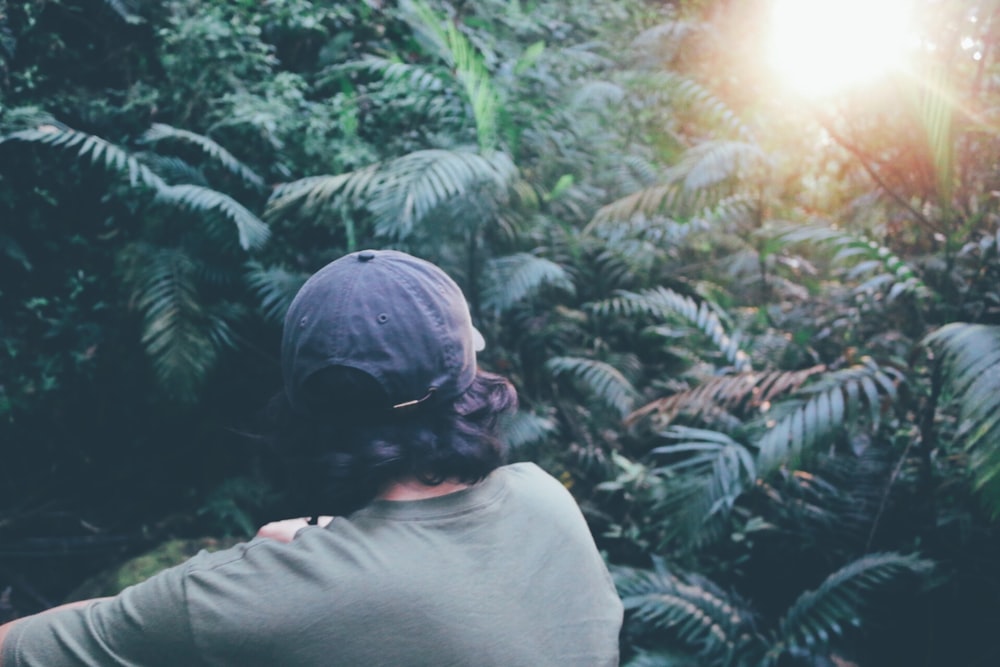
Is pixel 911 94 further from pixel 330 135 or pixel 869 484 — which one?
pixel 330 135

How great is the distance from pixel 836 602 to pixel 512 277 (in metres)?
2.27

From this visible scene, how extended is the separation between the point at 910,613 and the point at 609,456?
5.68 feet

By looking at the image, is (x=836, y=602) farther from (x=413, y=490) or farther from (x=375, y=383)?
(x=375, y=383)

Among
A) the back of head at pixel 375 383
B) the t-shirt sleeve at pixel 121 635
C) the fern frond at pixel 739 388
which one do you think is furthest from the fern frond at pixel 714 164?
the t-shirt sleeve at pixel 121 635

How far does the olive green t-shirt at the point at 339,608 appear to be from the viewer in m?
0.83

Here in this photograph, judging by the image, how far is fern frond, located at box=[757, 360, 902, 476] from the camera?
7.59ft

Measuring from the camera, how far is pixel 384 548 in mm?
892

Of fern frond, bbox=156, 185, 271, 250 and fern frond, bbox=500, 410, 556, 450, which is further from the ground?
fern frond, bbox=156, 185, 271, 250

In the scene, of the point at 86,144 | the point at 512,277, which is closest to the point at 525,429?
the point at 512,277

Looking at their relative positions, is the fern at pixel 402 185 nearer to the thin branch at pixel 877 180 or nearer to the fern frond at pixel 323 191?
the fern frond at pixel 323 191

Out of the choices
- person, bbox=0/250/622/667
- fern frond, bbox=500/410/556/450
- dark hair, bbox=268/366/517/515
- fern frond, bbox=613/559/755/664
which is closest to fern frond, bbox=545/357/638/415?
fern frond, bbox=500/410/556/450

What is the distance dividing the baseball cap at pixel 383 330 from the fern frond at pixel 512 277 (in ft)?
8.85

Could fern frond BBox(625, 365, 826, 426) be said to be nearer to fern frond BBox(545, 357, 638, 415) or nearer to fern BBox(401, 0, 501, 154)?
fern frond BBox(545, 357, 638, 415)

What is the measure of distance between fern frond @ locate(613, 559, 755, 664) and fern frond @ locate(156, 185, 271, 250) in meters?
2.27
